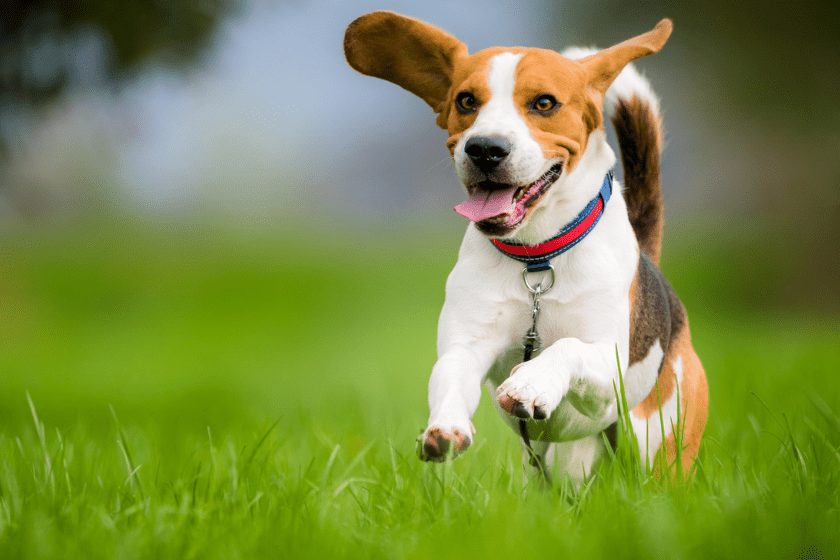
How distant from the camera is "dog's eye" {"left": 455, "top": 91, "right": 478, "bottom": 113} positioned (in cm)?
279

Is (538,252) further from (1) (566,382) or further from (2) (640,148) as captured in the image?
(2) (640,148)

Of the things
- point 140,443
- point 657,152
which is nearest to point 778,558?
point 657,152

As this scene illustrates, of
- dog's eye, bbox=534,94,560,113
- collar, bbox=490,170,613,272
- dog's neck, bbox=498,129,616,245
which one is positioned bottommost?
collar, bbox=490,170,613,272

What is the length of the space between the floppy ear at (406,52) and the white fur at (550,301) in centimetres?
A: 42

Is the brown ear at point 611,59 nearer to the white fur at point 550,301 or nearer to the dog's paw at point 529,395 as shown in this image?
the white fur at point 550,301

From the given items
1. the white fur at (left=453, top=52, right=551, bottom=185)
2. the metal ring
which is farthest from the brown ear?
the metal ring

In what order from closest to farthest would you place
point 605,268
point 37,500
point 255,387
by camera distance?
point 37,500 < point 605,268 < point 255,387

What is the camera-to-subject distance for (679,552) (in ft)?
6.55

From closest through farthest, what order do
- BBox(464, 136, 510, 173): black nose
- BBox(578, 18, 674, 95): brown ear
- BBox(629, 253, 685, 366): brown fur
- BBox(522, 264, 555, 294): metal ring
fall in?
BBox(464, 136, 510, 173): black nose
BBox(522, 264, 555, 294): metal ring
BBox(578, 18, 674, 95): brown ear
BBox(629, 253, 685, 366): brown fur

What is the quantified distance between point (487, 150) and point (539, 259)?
540mm

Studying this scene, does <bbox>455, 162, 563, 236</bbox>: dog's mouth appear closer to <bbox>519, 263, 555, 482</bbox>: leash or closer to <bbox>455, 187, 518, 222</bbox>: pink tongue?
<bbox>455, 187, 518, 222</bbox>: pink tongue

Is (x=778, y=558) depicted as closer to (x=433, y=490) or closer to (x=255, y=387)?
(x=433, y=490)

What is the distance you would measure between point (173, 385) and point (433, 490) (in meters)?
5.27

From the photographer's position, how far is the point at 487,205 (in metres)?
2.65
